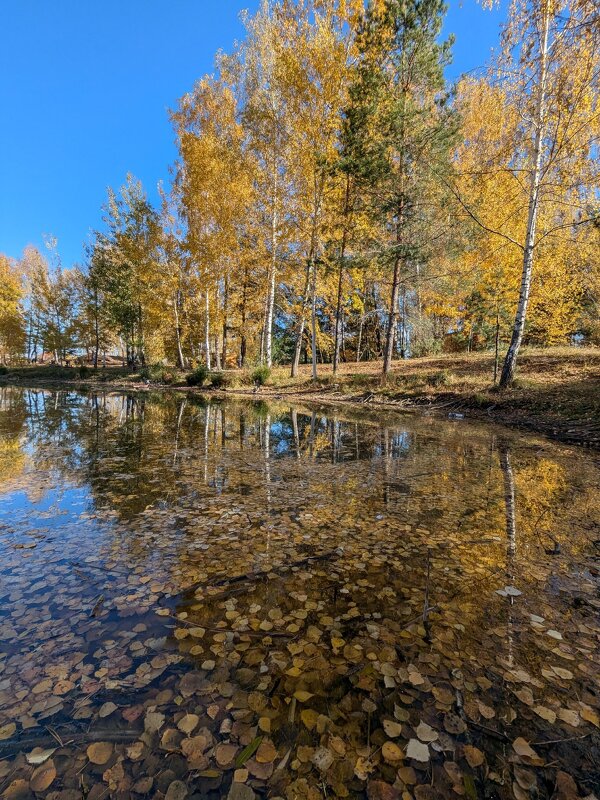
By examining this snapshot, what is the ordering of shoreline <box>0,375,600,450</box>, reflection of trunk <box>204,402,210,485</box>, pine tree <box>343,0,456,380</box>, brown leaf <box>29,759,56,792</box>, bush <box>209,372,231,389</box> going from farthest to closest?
bush <box>209,372,231,389</box>
pine tree <box>343,0,456,380</box>
shoreline <box>0,375,600,450</box>
reflection of trunk <box>204,402,210,485</box>
brown leaf <box>29,759,56,792</box>

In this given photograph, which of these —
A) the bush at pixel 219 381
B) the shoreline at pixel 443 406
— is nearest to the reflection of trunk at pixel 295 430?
the shoreline at pixel 443 406

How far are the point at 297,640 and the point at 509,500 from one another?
3501mm

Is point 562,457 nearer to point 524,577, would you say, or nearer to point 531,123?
point 524,577

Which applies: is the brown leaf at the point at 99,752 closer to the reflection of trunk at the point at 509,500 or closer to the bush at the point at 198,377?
the reflection of trunk at the point at 509,500

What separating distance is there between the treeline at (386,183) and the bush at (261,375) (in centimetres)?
123

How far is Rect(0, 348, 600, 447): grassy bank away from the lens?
A: 978 centimetres

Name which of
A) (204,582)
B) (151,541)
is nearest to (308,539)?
(204,582)

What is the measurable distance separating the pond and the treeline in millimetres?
6760

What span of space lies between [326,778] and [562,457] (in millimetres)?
Answer: 7027

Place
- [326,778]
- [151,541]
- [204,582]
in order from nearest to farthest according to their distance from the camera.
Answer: [326,778] → [204,582] → [151,541]

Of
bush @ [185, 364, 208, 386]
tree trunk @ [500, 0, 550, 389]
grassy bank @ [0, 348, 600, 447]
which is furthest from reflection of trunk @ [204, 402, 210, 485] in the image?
tree trunk @ [500, 0, 550, 389]

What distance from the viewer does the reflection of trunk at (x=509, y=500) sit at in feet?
11.5

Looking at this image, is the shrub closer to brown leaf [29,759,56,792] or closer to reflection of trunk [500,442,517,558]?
reflection of trunk [500,442,517,558]

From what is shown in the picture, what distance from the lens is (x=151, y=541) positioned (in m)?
3.43
